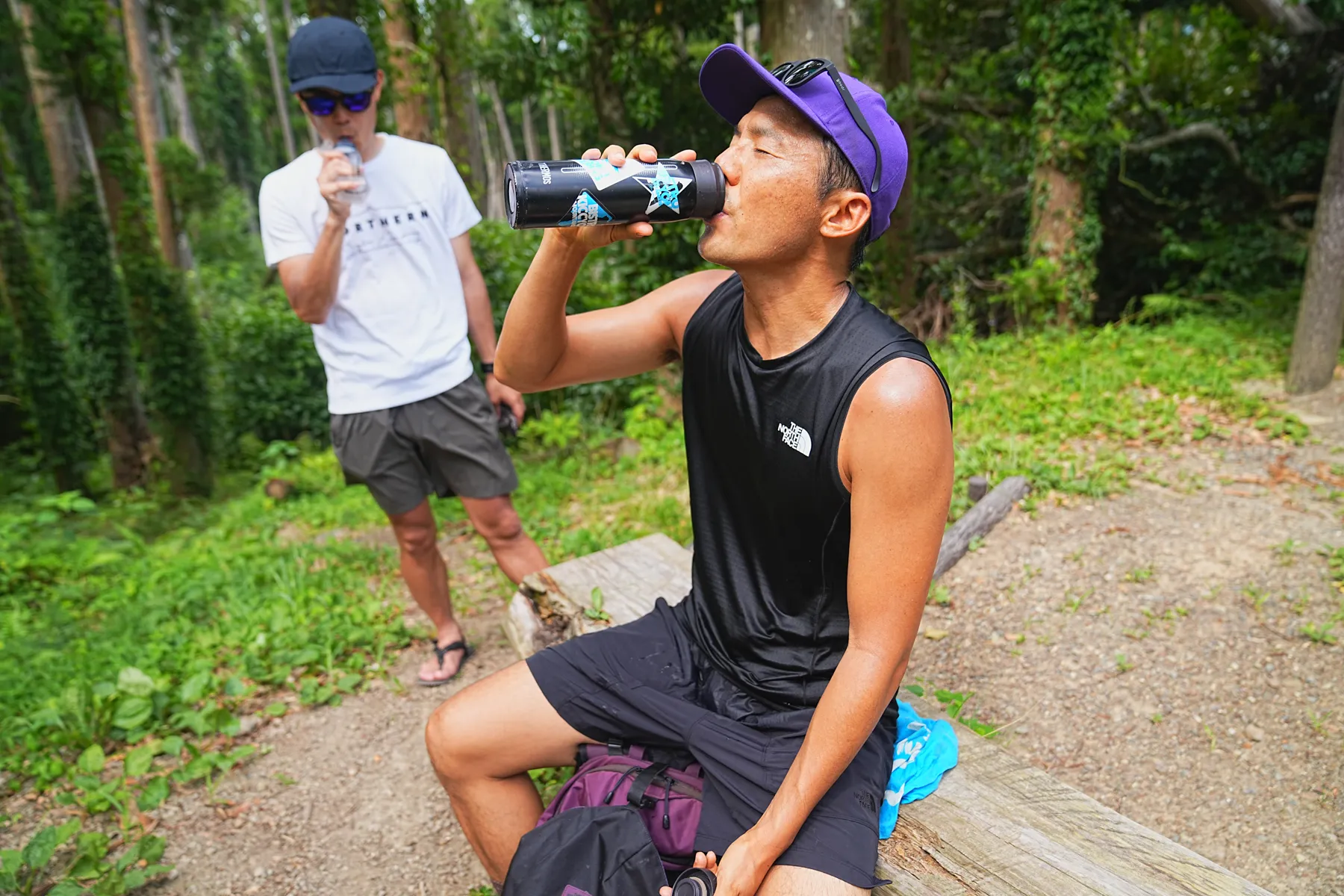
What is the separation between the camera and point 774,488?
1846 millimetres

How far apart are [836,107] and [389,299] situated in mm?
2005

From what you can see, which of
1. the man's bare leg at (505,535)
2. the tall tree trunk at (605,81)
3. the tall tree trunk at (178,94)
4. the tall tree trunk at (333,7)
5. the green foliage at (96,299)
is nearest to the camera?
the man's bare leg at (505,535)

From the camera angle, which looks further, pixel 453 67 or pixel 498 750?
pixel 453 67

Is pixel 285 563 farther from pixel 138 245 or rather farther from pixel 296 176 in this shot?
pixel 138 245

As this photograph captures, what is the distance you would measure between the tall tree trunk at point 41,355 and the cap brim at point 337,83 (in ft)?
28.8

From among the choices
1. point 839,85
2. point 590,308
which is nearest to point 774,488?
point 839,85

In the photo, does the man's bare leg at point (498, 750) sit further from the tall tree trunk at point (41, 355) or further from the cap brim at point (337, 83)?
the tall tree trunk at point (41, 355)

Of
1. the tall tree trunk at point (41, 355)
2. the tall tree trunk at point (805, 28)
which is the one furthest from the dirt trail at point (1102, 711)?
the tall tree trunk at point (41, 355)

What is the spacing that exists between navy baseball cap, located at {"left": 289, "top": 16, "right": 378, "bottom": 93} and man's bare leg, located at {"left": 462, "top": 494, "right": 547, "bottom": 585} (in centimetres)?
154

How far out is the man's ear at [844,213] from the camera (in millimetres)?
1695

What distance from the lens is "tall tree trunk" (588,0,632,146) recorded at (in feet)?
21.7

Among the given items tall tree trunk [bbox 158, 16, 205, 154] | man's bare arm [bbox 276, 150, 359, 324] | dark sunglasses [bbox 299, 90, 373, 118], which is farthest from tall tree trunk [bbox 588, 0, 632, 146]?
tall tree trunk [bbox 158, 16, 205, 154]

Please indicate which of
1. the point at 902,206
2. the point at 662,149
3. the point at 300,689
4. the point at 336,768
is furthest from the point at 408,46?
the point at 336,768

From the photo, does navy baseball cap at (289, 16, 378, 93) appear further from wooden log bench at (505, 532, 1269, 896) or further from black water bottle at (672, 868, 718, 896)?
wooden log bench at (505, 532, 1269, 896)
